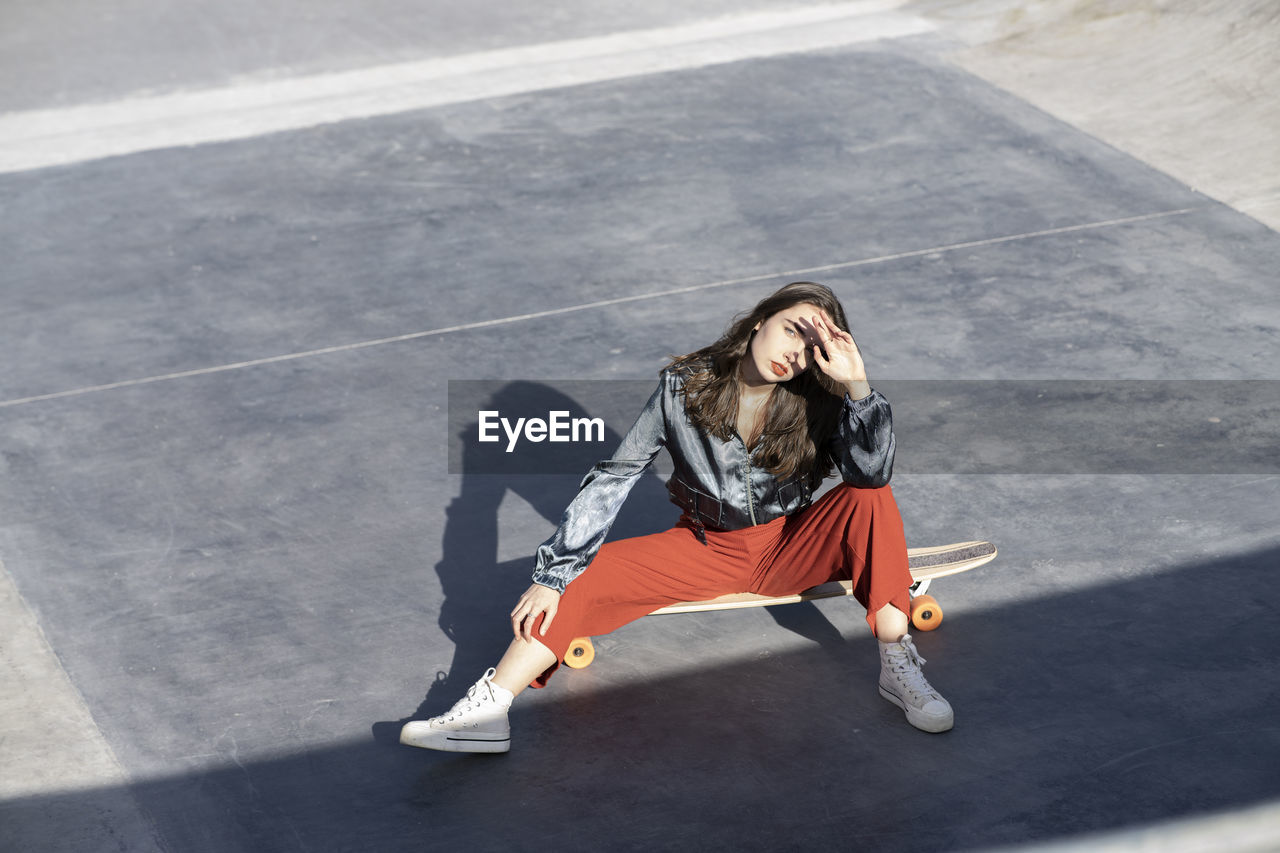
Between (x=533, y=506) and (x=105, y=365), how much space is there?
2386mm

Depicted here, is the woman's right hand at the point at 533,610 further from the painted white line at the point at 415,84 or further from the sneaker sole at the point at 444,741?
the painted white line at the point at 415,84

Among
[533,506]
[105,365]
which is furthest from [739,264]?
[105,365]

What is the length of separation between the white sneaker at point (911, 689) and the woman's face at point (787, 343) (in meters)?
0.91

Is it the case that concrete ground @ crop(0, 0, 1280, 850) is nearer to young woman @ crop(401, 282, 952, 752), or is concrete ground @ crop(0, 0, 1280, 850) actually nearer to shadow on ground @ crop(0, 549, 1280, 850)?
shadow on ground @ crop(0, 549, 1280, 850)

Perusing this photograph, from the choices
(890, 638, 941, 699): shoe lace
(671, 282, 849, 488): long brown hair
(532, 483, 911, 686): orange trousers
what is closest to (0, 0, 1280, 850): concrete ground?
(890, 638, 941, 699): shoe lace

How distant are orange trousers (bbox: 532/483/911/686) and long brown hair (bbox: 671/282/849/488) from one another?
161 millimetres

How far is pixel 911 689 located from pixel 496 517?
5.94ft

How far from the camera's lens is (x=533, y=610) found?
390 centimetres

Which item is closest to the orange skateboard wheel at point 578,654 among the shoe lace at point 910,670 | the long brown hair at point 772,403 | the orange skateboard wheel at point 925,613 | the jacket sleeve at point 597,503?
the jacket sleeve at point 597,503

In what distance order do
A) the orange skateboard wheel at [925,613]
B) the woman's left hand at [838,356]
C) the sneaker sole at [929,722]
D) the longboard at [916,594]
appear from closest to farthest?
the woman's left hand at [838,356]
the sneaker sole at [929,722]
the longboard at [916,594]
the orange skateboard wheel at [925,613]

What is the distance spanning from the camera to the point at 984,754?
3943 mm

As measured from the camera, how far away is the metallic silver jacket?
12.7ft

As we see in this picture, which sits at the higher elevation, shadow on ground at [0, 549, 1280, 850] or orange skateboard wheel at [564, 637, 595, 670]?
orange skateboard wheel at [564, 637, 595, 670]

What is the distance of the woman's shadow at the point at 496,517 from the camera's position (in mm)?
4484
